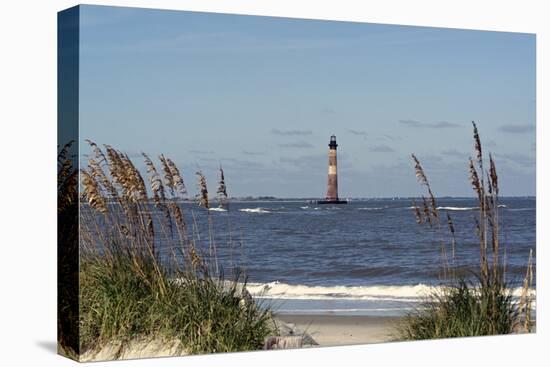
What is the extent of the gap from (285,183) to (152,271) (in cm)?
129

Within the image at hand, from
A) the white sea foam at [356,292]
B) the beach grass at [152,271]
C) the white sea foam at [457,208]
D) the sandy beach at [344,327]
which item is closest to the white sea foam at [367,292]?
the white sea foam at [356,292]

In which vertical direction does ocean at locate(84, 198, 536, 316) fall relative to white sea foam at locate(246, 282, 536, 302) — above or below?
above

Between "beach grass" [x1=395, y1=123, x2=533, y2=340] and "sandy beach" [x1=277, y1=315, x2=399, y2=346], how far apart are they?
0.14 m

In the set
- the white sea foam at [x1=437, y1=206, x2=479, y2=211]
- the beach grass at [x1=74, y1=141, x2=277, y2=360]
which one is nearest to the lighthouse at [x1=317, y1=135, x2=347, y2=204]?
the white sea foam at [x1=437, y1=206, x2=479, y2=211]

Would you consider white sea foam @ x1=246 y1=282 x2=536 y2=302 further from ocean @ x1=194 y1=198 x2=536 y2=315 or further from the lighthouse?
the lighthouse

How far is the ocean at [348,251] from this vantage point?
31.9 ft

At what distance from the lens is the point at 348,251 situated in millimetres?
10039

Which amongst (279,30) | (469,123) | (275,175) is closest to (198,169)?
(275,175)

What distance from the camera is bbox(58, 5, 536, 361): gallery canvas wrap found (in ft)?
30.2

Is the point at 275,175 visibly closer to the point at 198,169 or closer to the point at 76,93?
the point at 198,169

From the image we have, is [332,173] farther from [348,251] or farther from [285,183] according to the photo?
[348,251]

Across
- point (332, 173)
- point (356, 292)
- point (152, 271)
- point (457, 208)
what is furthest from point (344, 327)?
point (152, 271)

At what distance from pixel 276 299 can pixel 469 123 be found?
2297mm

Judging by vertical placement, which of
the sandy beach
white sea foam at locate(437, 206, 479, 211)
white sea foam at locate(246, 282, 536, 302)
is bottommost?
the sandy beach
